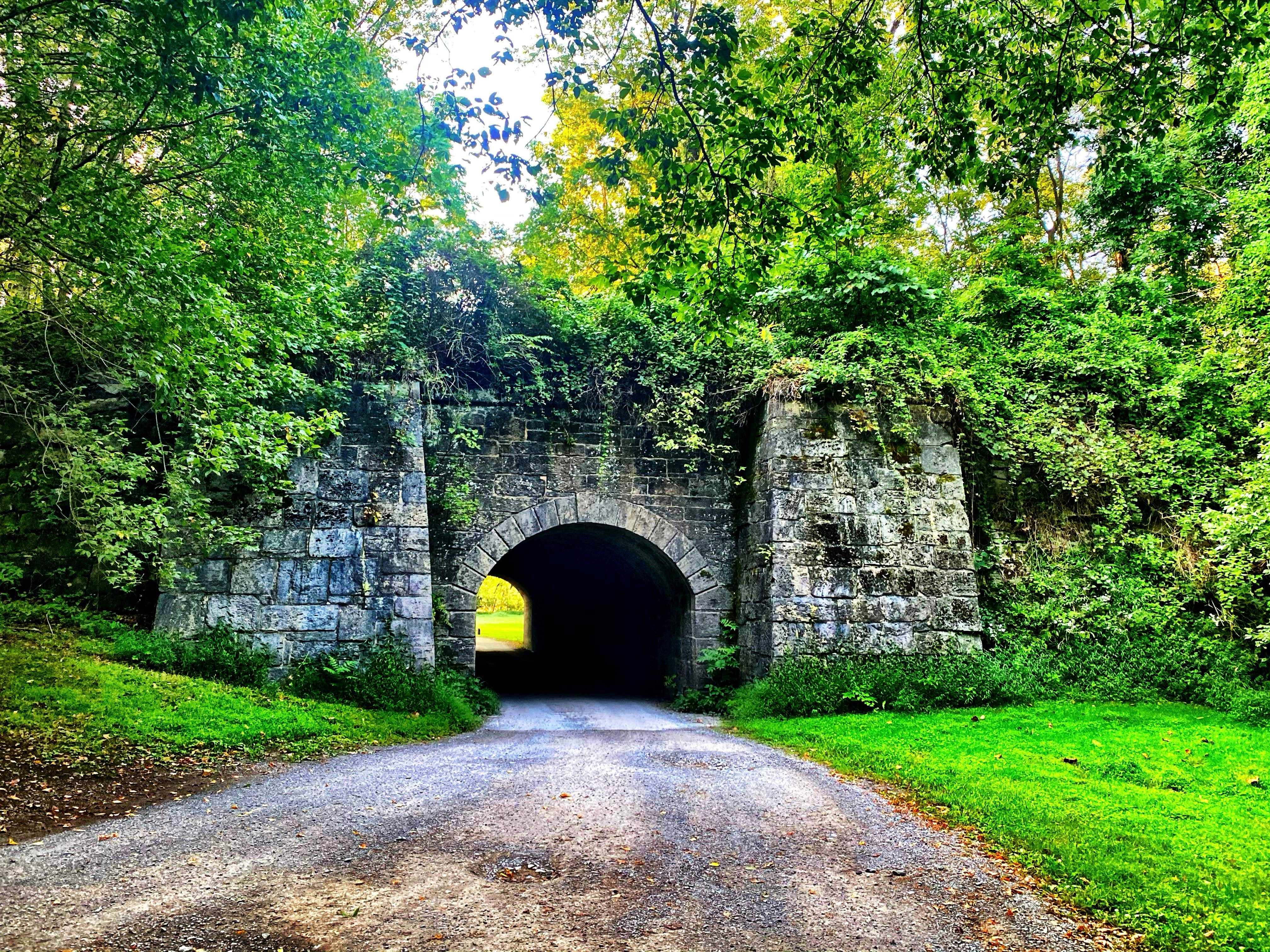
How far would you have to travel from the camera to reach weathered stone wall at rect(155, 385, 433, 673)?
24.6ft

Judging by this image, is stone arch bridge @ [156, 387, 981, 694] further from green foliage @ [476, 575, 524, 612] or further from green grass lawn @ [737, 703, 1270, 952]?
Answer: green foliage @ [476, 575, 524, 612]

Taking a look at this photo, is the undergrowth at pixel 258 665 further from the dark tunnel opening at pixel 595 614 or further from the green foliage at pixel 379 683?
the dark tunnel opening at pixel 595 614

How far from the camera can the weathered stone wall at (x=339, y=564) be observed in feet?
24.6

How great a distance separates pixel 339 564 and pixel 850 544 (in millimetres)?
5859

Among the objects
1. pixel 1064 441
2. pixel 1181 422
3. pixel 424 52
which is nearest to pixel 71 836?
pixel 424 52

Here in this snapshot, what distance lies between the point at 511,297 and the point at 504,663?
948 centimetres

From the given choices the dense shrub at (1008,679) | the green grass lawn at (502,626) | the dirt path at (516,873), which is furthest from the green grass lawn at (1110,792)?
the green grass lawn at (502,626)

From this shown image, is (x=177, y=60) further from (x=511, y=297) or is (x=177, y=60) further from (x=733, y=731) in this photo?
(x=733, y=731)

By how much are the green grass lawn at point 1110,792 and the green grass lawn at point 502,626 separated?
15334 millimetres

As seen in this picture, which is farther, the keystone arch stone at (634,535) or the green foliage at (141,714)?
the keystone arch stone at (634,535)

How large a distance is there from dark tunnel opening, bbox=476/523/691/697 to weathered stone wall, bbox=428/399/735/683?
0.29m

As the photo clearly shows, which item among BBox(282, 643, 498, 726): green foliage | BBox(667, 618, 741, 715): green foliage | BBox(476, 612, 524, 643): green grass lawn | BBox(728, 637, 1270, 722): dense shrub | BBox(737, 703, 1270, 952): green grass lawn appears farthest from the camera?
BBox(476, 612, 524, 643): green grass lawn

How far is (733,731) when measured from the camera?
7750 millimetres

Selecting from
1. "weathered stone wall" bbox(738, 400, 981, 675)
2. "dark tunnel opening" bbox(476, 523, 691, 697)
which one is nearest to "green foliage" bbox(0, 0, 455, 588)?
"dark tunnel opening" bbox(476, 523, 691, 697)
